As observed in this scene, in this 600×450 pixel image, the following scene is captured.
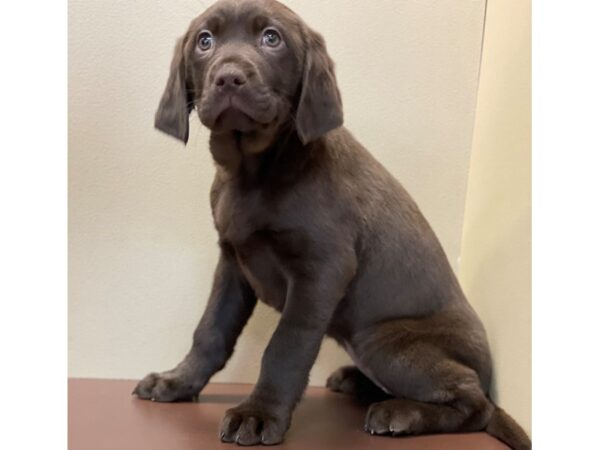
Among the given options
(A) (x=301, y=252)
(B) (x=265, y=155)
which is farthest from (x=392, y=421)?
(B) (x=265, y=155)

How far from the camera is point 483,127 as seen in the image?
2512mm

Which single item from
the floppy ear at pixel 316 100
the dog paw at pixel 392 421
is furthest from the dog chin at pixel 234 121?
the dog paw at pixel 392 421

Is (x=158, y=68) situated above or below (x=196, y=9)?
below

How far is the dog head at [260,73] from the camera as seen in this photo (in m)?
1.73

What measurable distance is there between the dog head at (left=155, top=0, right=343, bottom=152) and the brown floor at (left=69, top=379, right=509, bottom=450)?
66 cm

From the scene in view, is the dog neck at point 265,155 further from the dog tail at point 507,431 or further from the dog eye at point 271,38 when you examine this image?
the dog tail at point 507,431

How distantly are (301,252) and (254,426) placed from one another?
0.41 meters

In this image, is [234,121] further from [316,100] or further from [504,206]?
[504,206]

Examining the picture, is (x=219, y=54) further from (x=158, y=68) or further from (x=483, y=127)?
(x=483, y=127)

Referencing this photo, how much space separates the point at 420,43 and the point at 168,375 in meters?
1.38

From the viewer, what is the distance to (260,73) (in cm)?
172

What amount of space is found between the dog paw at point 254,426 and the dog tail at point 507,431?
52cm

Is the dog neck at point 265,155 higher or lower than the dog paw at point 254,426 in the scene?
higher
